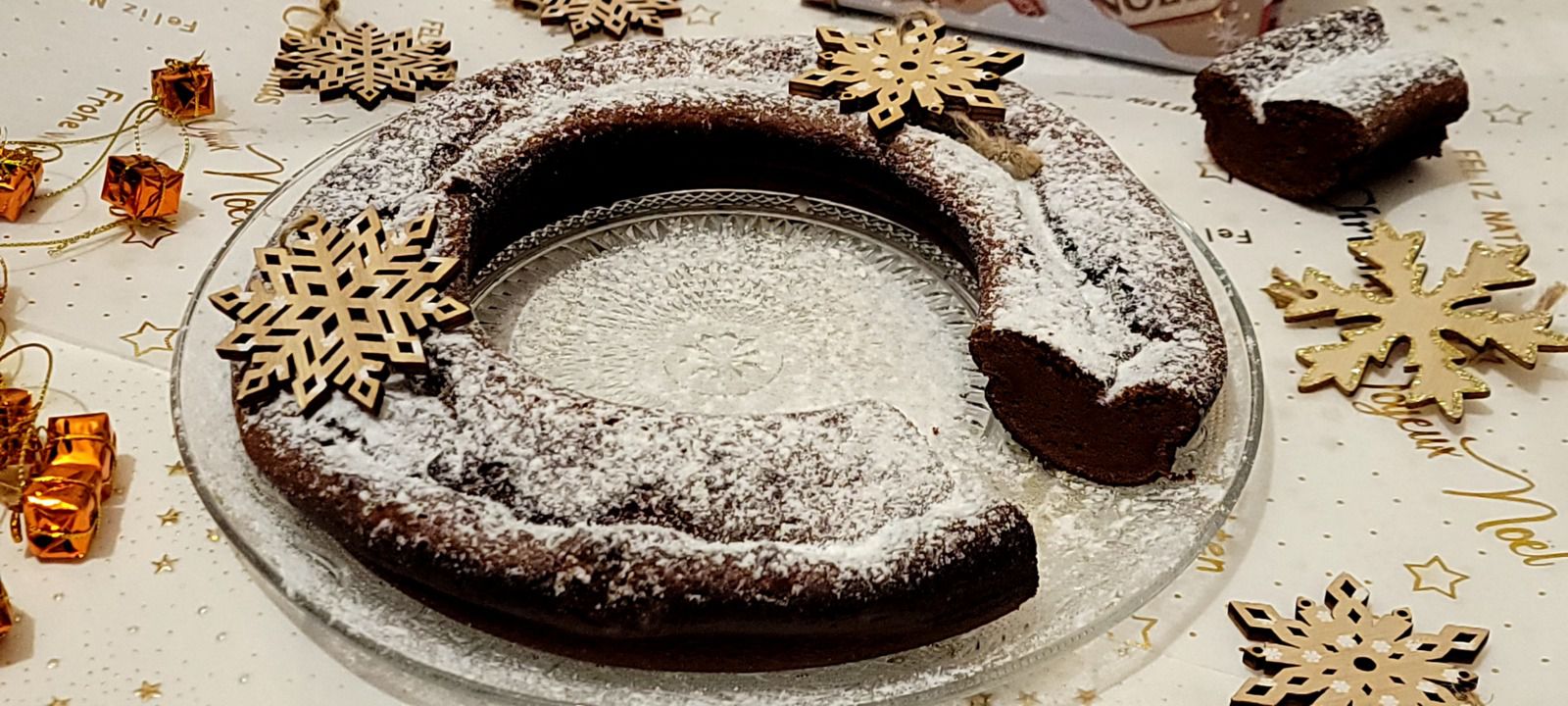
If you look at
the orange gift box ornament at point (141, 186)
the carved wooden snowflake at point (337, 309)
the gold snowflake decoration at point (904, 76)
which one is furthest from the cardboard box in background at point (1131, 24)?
the orange gift box ornament at point (141, 186)

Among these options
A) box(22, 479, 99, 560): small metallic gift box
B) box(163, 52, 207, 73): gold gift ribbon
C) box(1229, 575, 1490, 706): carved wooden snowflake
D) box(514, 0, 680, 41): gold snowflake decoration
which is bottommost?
box(1229, 575, 1490, 706): carved wooden snowflake

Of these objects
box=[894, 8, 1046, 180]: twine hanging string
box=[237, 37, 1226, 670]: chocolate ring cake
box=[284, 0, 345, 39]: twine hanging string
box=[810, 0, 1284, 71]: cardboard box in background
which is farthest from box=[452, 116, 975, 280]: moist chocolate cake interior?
box=[284, 0, 345, 39]: twine hanging string

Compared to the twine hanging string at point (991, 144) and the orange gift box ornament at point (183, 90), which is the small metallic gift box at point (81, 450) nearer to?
the orange gift box ornament at point (183, 90)

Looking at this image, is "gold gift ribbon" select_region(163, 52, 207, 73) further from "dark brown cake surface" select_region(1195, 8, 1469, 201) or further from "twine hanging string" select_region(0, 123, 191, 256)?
"dark brown cake surface" select_region(1195, 8, 1469, 201)

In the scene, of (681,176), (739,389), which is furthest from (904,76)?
(739,389)

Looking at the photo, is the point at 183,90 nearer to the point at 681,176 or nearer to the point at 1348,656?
the point at 681,176

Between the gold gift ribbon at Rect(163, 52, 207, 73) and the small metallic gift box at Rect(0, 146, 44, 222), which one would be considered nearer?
the small metallic gift box at Rect(0, 146, 44, 222)

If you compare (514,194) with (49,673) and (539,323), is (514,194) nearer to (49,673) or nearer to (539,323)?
(539,323)
